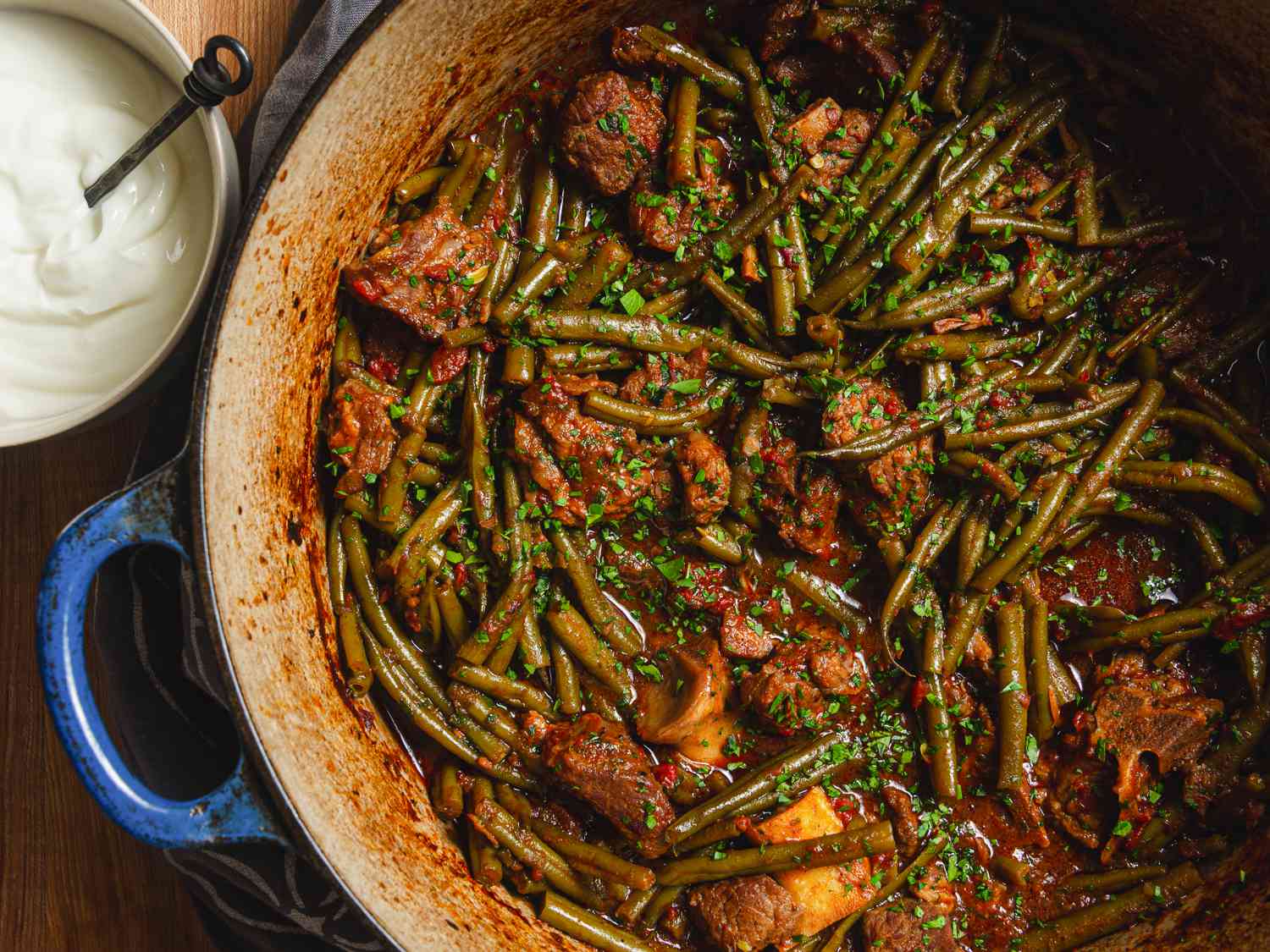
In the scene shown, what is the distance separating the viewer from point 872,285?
3.97m

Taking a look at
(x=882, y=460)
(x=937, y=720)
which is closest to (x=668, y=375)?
(x=882, y=460)

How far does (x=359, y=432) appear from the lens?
3.77 m

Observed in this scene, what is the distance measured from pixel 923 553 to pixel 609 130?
2.04 meters

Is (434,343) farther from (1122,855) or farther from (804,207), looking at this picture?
(1122,855)

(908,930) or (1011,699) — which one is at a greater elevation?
(1011,699)

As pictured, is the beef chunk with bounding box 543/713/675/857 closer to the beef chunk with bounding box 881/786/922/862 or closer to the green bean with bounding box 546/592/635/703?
the green bean with bounding box 546/592/635/703

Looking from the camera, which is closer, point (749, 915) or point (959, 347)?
point (749, 915)

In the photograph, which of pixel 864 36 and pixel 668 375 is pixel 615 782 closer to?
pixel 668 375

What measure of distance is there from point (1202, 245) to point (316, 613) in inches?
151

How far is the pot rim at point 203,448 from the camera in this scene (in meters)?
3.01

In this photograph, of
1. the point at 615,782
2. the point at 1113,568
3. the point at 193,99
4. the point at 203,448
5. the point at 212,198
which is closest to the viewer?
the point at 203,448

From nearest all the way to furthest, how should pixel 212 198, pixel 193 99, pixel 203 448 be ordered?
pixel 203 448 < pixel 193 99 < pixel 212 198

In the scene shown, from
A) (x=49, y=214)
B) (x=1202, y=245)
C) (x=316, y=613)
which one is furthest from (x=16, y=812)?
(x=1202, y=245)

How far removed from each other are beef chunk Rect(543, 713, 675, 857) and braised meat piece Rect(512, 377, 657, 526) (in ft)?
2.81
